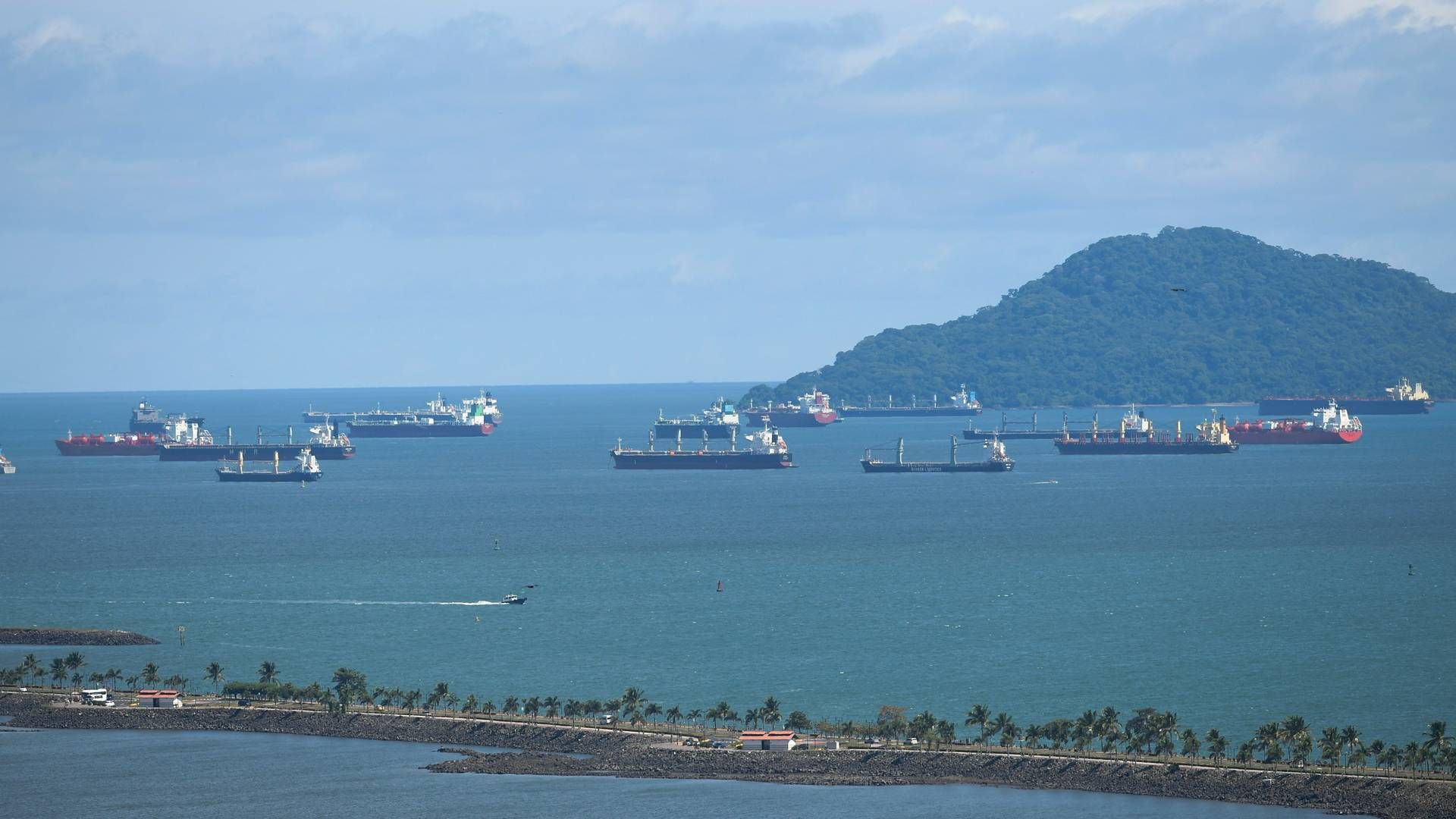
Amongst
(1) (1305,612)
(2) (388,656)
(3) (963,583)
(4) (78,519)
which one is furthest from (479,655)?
(4) (78,519)

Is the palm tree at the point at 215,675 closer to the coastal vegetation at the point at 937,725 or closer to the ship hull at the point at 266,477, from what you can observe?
the coastal vegetation at the point at 937,725

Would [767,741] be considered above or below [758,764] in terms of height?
above

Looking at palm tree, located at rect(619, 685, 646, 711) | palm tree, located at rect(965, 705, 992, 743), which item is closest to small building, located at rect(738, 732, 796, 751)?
palm tree, located at rect(619, 685, 646, 711)

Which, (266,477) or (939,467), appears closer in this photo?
(266,477)

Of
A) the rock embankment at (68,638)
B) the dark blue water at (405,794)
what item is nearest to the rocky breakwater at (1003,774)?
the dark blue water at (405,794)

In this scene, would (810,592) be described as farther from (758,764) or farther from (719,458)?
(719,458)

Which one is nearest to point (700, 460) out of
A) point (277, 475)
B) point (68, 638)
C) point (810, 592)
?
point (277, 475)

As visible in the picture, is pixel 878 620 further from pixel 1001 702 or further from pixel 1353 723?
pixel 1353 723
